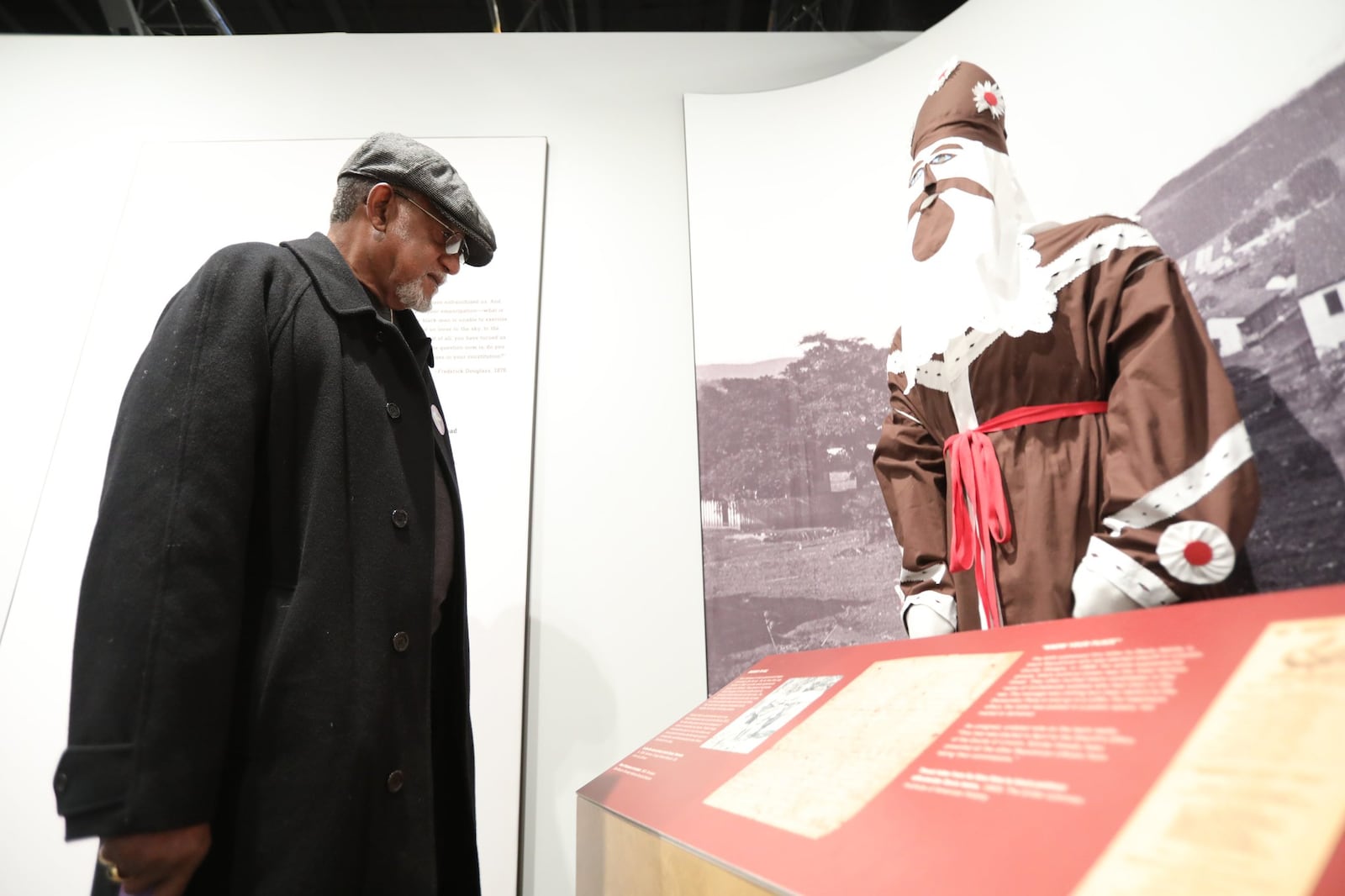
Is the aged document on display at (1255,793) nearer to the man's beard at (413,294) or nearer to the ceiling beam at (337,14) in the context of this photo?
the man's beard at (413,294)

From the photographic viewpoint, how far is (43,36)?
9.74 feet

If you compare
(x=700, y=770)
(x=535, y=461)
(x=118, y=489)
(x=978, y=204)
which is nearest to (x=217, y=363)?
(x=118, y=489)

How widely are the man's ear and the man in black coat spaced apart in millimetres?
167

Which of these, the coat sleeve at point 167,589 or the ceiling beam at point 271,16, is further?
the ceiling beam at point 271,16

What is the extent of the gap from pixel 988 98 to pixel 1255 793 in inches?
57.3

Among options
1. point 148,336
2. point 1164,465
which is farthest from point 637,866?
point 148,336

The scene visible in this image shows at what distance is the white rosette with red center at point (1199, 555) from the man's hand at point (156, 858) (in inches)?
47.9

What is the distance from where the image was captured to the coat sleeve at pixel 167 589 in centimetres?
77

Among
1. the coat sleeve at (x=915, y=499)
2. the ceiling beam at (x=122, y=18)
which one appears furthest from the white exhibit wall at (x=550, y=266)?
the coat sleeve at (x=915, y=499)

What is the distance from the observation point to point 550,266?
2.66 meters

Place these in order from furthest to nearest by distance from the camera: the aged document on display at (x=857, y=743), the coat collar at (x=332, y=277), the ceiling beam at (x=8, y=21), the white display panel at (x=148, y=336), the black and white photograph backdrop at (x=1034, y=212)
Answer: the ceiling beam at (x=8, y=21), the white display panel at (x=148, y=336), the black and white photograph backdrop at (x=1034, y=212), the coat collar at (x=332, y=277), the aged document on display at (x=857, y=743)

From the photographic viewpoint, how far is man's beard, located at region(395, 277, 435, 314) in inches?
56.5

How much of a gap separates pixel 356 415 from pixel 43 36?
3.16m

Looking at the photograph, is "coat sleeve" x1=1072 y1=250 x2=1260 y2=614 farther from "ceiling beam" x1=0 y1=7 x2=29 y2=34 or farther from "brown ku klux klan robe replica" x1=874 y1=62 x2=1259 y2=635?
"ceiling beam" x1=0 y1=7 x2=29 y2=34
